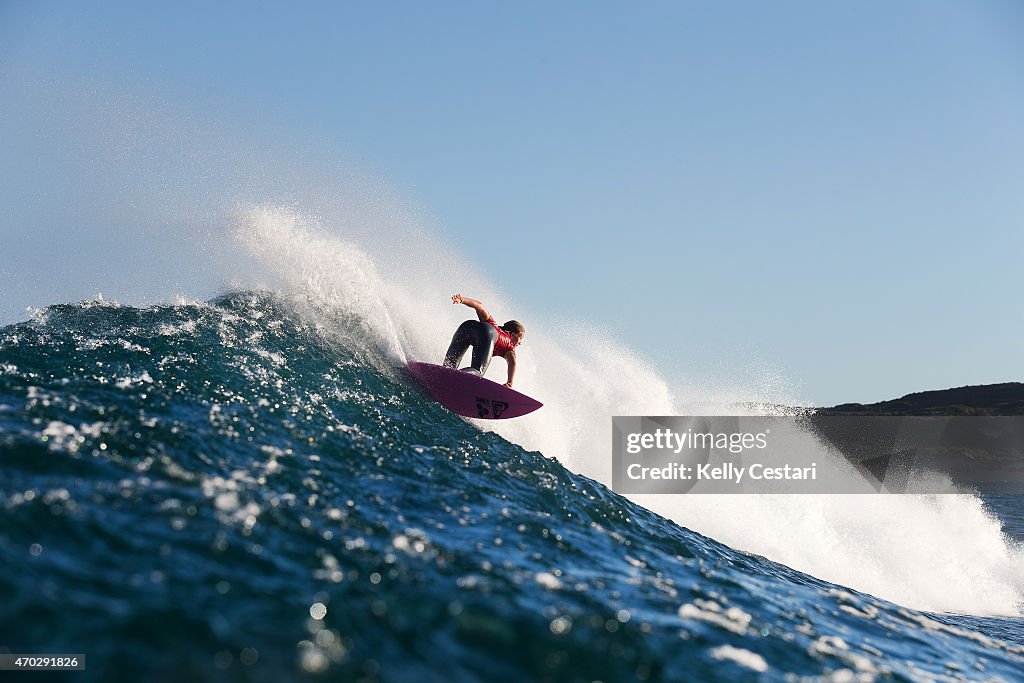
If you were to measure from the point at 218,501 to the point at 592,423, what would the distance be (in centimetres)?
1170

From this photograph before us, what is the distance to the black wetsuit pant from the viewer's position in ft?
41.1

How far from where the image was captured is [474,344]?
12.6 metres

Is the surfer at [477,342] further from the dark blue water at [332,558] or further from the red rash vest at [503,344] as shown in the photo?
the dark blue water at [332,558]

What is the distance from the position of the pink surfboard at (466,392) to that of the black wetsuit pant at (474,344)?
941 mm

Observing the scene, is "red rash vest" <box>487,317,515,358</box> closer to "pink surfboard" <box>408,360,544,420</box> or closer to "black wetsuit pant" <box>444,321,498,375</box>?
"black wetsuit pant" <box>444,321,498,375</box>

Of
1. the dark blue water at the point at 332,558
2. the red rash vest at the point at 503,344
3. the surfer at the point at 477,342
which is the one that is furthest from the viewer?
the red rash vest at the point at 503,344

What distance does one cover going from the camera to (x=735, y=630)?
505 centimetres

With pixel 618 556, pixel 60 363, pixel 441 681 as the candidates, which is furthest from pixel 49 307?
pixel 441 681

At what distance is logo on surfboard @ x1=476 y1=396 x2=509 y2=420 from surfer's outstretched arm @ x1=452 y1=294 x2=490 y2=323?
158cm

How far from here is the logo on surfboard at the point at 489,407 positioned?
11672 millimetres

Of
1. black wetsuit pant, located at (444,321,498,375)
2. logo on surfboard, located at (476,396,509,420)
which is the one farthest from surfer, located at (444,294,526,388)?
logo on surfboard, located at (476,396,509,420)

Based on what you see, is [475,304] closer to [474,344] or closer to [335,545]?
[474,344]

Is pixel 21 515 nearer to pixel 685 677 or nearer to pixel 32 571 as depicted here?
pixel 32 571

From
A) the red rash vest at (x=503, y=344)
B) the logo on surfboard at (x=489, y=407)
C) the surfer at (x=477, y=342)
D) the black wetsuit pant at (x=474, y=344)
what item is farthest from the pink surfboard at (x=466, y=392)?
the red rash vest at (x=503, y=344)
